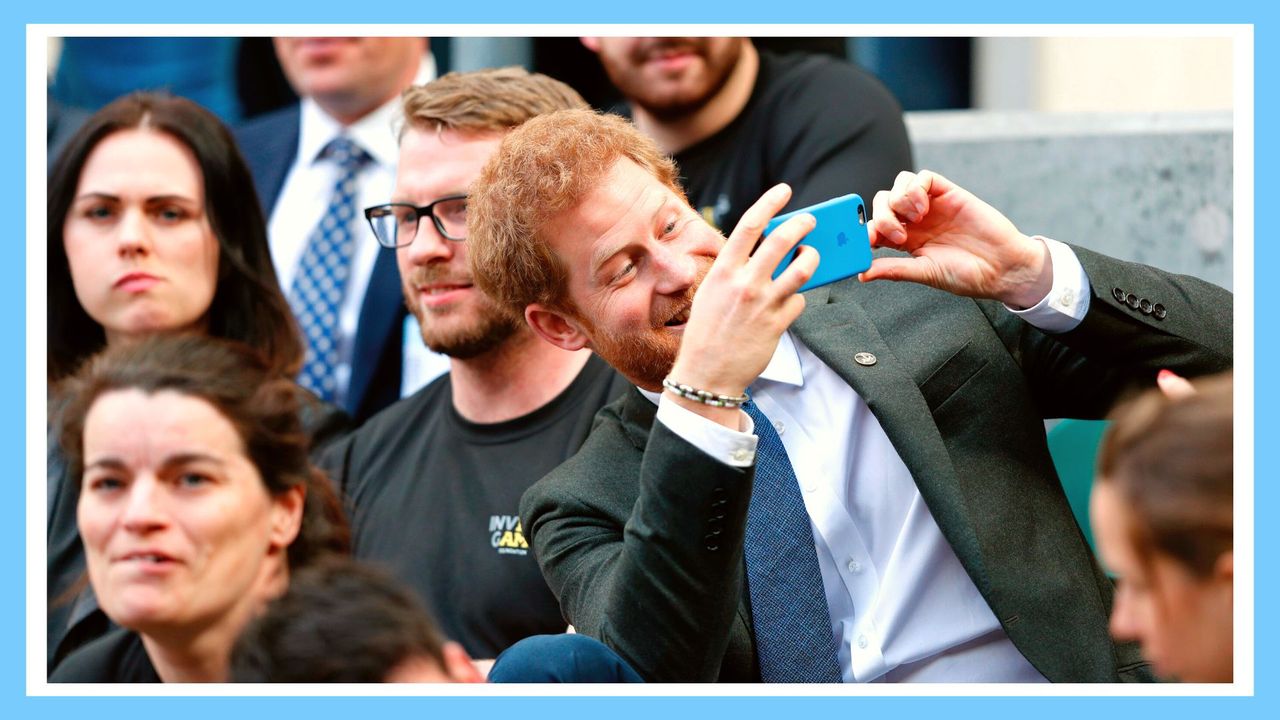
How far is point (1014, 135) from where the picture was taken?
3.95 metres

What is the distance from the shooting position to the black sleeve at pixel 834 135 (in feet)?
11.2

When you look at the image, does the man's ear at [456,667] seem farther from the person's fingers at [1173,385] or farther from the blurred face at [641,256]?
the person's fingers at [1173,385]

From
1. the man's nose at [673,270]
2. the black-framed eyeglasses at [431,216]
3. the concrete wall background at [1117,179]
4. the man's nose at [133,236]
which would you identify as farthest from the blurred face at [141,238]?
the concrete wall background at [1117,179]

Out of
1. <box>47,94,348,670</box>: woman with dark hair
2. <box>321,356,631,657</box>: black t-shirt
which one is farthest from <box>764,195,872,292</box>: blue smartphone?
<box>47,94,348,670</box>: woman with dark hair

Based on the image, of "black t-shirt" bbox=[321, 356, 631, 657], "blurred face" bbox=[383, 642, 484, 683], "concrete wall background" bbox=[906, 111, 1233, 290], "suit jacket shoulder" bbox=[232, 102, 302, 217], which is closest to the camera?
"blurred face" bbox=[383, 642, 484, 683]

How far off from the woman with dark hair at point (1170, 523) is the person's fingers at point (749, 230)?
0.53 meters

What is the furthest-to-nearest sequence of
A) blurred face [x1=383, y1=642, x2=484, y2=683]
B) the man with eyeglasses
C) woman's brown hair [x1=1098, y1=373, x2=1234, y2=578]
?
the man with eyeglasses, blurred face [x1=383, y1=642, x2=484, y2=683], woman's brown hair [x1=1098, y1=373, x2=1234, y2=578]

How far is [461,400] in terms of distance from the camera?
3.19 m

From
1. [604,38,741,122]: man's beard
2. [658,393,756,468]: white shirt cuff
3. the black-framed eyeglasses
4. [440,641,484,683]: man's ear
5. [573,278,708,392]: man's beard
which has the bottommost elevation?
[440,641,484,683]: man's ear

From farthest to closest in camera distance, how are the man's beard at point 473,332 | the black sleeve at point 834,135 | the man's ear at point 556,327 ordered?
1. the black sleeve at point 834,135
2. the man's beard at point 473,332
3. the man's ear at point 556,327

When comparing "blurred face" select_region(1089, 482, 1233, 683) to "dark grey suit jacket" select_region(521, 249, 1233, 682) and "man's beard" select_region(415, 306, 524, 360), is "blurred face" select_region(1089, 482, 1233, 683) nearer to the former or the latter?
"dark grey suit jacket" select_region(521, 249, 1233, 682)

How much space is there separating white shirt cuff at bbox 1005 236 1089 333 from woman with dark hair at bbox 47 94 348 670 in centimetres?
142

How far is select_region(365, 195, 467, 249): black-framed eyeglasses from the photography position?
10.3ft

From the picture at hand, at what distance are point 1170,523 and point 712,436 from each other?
23.9 inches
